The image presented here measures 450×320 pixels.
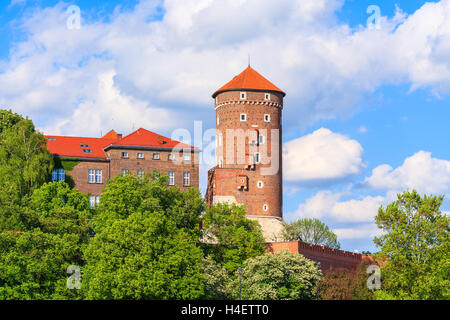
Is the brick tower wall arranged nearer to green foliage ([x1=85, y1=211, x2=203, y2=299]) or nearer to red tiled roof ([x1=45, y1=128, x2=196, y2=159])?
red tiled roof ([x1=45, y1=128, x2=196, y2=159])

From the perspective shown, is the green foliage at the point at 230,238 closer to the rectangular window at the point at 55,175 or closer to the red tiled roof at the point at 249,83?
the rectangular window at the point at 55,175

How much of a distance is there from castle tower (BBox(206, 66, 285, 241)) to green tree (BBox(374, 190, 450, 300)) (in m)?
21.0

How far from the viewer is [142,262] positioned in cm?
5741

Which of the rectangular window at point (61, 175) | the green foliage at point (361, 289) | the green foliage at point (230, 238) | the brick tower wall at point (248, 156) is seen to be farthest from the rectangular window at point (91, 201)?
the green foliage at point (361, 289)

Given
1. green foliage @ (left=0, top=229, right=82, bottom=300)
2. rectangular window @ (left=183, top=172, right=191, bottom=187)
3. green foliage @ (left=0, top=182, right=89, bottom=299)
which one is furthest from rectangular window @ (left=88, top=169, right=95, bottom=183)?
green foliage @ (left=0, top=229, right=82, bottom=300)

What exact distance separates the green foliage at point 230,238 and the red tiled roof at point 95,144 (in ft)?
34.4

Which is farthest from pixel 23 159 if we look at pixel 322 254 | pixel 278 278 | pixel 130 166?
pixel 322 254

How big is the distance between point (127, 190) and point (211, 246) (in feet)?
28.4

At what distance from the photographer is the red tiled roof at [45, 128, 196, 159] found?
7738 centimetres

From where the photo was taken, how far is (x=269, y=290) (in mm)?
63406

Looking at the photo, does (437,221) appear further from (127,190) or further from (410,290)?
(127,190)

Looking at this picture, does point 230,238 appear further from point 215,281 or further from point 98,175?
point 98,175

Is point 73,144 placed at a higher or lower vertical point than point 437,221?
higher
